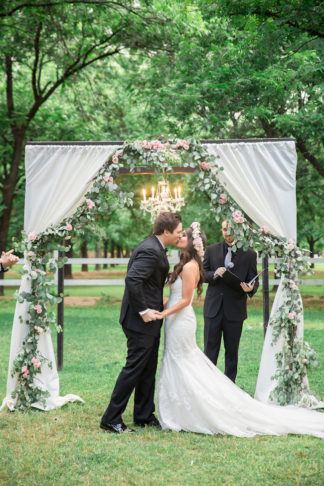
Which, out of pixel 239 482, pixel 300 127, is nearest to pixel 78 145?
pixel 239 482

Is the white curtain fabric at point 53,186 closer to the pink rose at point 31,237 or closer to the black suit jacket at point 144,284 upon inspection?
the pink rose at point 31,237

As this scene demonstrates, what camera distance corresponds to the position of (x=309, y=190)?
16.7m

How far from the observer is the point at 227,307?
607 cm

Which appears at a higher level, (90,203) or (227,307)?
(90,203)

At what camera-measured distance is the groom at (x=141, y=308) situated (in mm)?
5012

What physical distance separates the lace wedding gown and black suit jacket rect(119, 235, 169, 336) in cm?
23

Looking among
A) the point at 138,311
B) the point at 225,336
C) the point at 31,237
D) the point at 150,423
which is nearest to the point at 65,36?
the point at 31,237

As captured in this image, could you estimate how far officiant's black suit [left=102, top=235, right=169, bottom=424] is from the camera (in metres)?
5.02

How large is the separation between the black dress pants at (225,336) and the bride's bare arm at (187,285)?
96 centimetres

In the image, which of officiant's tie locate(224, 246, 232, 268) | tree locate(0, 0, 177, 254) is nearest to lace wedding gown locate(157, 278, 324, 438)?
officiant's tie locate(224, 246, 232, 268)

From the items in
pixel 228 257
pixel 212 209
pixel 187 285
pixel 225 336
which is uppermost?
pixel 212 209

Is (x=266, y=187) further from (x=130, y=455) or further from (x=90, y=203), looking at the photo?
(x=130, y=455)

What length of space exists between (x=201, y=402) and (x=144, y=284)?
49.7 inches

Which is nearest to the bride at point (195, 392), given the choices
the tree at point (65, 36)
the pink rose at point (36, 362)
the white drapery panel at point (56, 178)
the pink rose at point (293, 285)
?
the pink rose at point (293, 285)
